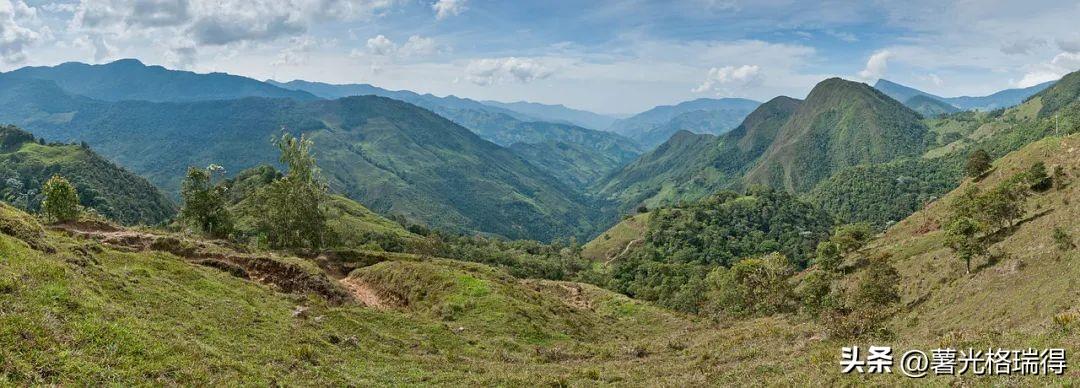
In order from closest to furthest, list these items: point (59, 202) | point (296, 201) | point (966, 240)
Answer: point (59, 202) → point (966, 240) → point (296, 201)

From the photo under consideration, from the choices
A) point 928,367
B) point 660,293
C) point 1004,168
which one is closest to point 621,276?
point 660,293

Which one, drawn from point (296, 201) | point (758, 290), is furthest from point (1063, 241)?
point (296, 201)

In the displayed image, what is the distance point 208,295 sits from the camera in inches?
1294

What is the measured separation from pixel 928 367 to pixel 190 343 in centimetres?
2892

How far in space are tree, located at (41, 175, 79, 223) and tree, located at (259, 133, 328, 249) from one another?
21.5 meters

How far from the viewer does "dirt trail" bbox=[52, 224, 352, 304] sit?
44.6 m

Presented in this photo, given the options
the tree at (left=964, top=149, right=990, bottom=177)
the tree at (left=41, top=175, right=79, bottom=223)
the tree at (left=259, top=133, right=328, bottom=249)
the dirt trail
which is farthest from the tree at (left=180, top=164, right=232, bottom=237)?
the tree at (left=964, top=149, right=990, bottom=177)

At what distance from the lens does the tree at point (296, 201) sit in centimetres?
7169

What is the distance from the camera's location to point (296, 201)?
237 ft

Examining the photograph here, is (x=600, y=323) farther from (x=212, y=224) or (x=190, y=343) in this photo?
(x=212, y=224)

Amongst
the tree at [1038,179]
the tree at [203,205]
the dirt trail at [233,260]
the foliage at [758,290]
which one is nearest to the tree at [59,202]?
the dirt trail at [233,260]

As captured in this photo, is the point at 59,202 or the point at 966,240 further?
the point at 966,240

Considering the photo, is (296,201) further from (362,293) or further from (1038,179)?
(1038,179)

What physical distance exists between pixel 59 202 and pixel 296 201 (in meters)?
24.0
